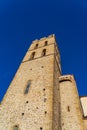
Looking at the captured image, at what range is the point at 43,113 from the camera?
12.0 meters

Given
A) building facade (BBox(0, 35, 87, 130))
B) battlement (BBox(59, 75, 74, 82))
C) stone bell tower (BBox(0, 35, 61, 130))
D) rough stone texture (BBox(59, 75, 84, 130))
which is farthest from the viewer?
battlement (BBox(59, 75, 74, 82))

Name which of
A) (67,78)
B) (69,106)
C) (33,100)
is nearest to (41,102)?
(33,100)

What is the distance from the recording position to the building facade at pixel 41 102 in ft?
39.0

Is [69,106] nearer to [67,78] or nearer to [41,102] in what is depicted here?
[41,102]

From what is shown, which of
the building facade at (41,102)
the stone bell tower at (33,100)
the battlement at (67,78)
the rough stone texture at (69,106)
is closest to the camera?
the stone bell tower at (33,100)

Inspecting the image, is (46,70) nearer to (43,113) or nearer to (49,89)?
(49,89)

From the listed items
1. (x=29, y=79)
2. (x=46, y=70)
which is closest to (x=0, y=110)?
(x=29, y=79)

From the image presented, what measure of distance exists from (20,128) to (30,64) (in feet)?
29.6

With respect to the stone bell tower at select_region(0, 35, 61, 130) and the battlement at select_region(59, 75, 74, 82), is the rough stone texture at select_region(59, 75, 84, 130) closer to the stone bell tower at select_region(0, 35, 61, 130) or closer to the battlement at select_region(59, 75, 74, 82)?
the battlement at select_region(59, 75, 74, 82)

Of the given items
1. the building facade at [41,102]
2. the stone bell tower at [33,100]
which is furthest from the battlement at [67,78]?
the stone bell tower at [33,100]

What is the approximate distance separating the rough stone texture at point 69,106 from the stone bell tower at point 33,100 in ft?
2.99

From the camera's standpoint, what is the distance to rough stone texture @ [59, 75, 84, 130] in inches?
522

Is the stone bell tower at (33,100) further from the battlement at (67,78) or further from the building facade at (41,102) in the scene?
the battlement at (67,78)

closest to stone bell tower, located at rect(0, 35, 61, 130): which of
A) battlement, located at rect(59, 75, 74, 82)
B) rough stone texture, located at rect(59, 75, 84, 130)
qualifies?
rough stone texture, located at rect(59, 75, 84, 130)
